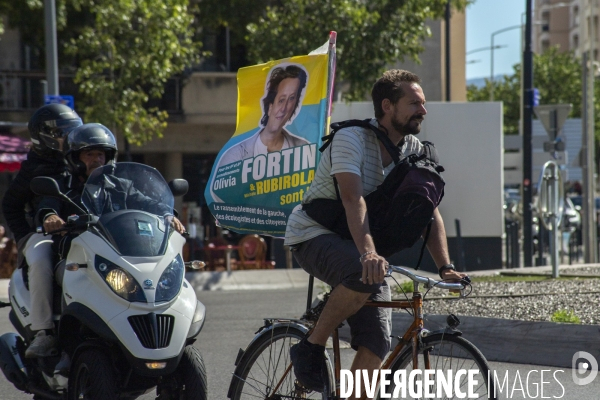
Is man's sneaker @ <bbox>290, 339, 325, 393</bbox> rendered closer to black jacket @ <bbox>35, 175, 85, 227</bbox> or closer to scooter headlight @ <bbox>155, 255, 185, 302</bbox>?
scooter headlight @ <bbox>155, 255, 185, 302</bbox>

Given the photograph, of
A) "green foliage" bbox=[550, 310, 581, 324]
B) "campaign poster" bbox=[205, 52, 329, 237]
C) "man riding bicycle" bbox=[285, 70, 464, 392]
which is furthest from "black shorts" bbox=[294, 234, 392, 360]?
"campaign poster" bbox=[205, 52, 329, 237]

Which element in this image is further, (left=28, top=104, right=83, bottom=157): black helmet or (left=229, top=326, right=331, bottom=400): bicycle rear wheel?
(left=28, top=104, right=83, bottom=157): black helmet

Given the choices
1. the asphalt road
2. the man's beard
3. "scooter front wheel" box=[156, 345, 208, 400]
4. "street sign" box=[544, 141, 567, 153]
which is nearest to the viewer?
the man's beard

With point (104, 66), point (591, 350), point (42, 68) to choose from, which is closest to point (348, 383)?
point (591, 350)

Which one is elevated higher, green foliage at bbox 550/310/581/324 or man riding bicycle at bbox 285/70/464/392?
man riding bicycle at bbox 285/70/464/392

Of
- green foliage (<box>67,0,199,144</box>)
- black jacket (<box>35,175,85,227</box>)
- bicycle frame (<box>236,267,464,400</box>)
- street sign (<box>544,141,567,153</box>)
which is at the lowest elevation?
bicycle frame (<box>236,267,464,400</box>)

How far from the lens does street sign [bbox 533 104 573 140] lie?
16.0m

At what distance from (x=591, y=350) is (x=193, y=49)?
14.3m

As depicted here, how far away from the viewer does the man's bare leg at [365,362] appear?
423 cm

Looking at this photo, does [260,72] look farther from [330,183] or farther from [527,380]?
→ [330,183]

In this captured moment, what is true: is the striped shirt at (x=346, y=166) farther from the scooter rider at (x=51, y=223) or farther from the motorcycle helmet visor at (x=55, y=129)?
the motorcycle helmet visor at (x=55, y=129)

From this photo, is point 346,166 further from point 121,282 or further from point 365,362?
point 121,282

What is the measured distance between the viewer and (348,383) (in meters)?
4.28

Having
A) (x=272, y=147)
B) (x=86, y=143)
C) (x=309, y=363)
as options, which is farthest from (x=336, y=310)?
(x=272, y=147)
